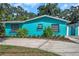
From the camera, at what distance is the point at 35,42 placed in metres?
26.0

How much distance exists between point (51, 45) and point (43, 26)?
298 mm

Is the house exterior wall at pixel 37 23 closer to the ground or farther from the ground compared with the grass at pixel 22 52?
farther from the ground

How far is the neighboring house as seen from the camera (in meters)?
26.0

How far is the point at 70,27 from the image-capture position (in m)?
26.0

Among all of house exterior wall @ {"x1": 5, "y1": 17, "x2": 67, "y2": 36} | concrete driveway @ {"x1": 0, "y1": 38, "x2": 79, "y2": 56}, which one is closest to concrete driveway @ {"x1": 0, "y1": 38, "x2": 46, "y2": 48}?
concrete driveway @ {"x1": 0, "y1": 38, "x2": 79, "y2": 56}

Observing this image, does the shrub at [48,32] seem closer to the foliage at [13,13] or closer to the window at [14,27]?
the foliage at [13,13]

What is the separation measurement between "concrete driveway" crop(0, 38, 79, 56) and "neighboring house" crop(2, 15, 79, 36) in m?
0.12

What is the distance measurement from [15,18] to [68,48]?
0.88 m

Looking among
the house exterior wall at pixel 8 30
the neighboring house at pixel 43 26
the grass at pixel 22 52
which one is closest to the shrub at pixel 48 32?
the neighboring house at pixel 43 26

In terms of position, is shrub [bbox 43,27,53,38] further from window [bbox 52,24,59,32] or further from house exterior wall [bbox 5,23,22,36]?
house exterior wall [bbox 5,23,22,36]

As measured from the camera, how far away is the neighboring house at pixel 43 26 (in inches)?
1024

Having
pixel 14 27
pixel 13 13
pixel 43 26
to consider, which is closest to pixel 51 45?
pixel 43 26

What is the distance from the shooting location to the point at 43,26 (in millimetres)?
26031

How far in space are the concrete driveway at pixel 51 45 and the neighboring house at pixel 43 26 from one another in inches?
4.6
